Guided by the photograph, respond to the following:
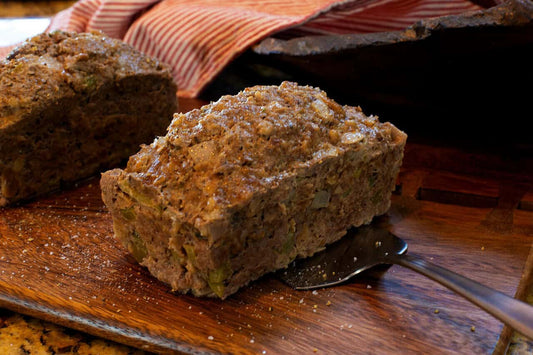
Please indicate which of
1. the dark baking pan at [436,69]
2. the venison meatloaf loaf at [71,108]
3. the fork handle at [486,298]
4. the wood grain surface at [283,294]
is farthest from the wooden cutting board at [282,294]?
the dark baking pan at [436,69]

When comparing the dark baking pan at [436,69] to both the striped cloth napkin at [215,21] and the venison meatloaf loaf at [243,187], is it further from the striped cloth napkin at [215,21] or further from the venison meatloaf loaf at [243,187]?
the venison meatloaf loaf at [243,187]

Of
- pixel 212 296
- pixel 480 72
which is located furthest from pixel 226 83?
pixel 212 296

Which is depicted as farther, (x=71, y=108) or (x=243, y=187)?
(x=71, y=108)

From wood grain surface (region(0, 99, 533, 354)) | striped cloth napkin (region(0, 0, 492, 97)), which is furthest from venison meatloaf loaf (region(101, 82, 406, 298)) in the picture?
striped cloth napkin (region(0, 0, 492, 97))

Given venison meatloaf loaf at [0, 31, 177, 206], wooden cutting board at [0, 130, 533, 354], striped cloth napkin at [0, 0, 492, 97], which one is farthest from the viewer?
striped cloth napkin at [0, 0, 492, 97]

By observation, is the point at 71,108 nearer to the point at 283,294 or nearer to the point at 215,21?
the point at 215,21

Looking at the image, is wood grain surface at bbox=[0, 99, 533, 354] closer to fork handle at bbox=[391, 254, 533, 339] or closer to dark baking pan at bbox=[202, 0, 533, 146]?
fork handle at bbox=[391, 254, 533, 339]

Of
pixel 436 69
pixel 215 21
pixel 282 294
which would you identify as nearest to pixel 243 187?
pixel 282 294
